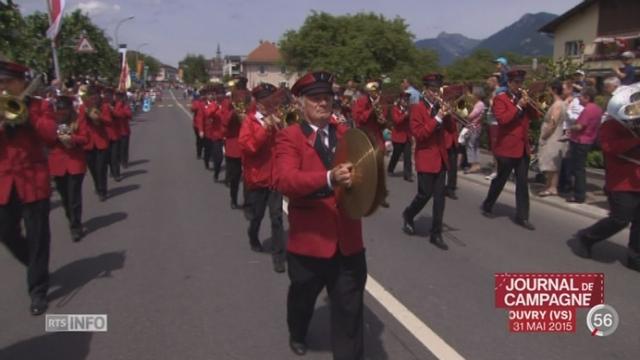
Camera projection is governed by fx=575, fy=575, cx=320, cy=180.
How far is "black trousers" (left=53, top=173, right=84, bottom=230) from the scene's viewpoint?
726cm

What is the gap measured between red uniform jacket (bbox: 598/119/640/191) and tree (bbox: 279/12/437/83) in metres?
50.2

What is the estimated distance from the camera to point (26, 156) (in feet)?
16.1

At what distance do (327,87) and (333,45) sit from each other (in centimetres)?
6090

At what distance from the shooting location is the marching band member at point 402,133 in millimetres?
11730

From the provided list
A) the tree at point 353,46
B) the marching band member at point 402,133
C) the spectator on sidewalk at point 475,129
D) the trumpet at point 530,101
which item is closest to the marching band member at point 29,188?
the trumpet at point 530,101

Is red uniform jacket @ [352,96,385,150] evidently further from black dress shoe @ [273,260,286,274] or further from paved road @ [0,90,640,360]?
black dress shoe @ [273,260,286,274]

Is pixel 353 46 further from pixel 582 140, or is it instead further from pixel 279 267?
pixel 279 267

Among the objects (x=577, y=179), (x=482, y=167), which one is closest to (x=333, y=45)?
(x=482, y=167)

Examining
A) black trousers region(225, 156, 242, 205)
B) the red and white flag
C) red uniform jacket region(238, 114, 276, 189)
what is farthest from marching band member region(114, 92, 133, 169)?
red uniform jacket region(238, 114, 276, 189)

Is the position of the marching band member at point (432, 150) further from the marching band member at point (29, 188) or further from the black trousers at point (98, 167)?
→ the black trousers at point (98, 167)

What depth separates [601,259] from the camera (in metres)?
6.14

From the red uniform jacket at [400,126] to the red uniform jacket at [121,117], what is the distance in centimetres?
575

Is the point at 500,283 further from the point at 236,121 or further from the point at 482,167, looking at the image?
the point at 482,167

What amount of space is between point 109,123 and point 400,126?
5.84 meters
